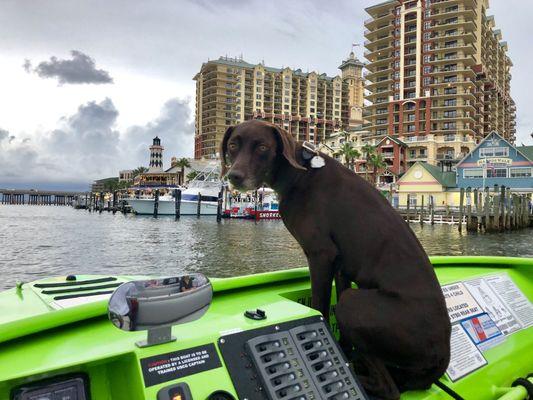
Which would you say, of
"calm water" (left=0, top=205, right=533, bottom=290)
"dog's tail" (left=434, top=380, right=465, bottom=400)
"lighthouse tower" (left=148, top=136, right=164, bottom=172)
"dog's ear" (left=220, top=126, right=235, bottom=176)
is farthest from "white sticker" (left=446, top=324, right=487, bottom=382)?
"lighthouse tower" (left=148, top=136, right=164, bottom=172)

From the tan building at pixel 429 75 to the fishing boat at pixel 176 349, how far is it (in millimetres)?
84315

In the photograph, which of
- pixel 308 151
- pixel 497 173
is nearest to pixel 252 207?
pixel 497 173

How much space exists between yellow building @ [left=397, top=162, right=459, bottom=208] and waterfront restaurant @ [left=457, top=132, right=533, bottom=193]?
226 centimetres

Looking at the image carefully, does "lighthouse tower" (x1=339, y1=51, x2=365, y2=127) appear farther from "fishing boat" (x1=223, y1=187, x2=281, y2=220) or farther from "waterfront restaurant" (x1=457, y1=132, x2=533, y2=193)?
"waterfront restaurant" (x1=457, y1=132, x2=533, y2=193)

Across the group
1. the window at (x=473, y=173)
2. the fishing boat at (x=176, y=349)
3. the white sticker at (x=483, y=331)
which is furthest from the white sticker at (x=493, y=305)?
the window at (x=473, y=173)

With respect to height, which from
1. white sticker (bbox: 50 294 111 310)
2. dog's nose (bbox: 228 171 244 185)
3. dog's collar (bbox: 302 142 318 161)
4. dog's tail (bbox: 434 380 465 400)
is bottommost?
dog's tail (bbox: 434 380 465 400)

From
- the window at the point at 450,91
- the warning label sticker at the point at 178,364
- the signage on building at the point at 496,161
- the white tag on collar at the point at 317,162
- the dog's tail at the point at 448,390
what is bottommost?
the dog's tail at the point at 448,390

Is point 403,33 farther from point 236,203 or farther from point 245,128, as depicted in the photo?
point 245,128

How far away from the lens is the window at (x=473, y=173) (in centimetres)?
6180

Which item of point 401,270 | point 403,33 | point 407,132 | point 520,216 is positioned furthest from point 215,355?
point 403,33

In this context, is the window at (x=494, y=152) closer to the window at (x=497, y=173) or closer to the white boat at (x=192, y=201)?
the window at (x=497, y=173)

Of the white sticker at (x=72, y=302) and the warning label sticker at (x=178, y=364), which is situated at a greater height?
A: the white sticker at (x=72, y=302)

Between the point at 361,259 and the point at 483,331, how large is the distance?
165cm

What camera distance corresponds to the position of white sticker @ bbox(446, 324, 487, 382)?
291 centimetres
